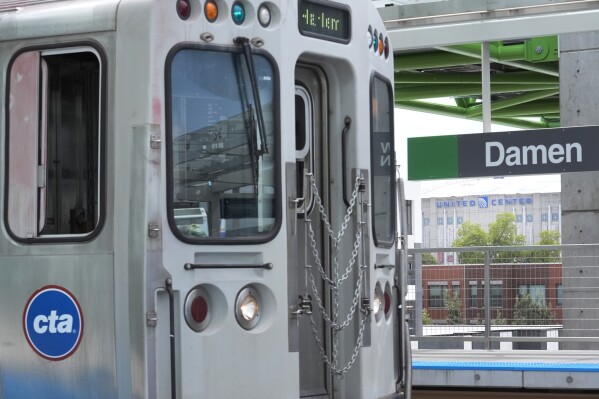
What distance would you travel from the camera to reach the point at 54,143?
668 centimetres

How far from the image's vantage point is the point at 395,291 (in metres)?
8.08

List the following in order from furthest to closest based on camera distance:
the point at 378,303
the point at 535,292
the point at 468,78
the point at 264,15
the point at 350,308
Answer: the point at 468,78, the point at 535,292, the point at 378,303, the point at 350,308, the point at 264,15

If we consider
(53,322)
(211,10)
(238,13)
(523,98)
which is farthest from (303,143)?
(523,98)

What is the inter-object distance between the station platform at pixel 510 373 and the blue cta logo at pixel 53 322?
18.5ft

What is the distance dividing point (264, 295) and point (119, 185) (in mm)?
Result: 1045

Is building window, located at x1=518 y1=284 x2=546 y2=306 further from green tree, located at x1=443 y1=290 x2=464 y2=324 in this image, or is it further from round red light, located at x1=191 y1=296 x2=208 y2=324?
round red light, located at x1=191 y1=296 x2=208 y2=324

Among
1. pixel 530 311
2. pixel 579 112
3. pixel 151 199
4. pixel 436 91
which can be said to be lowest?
pixel 530 311

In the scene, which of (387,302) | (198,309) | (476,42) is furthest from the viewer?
(476,42)

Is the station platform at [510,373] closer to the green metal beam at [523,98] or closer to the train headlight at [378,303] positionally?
the train headlight at [378,303]

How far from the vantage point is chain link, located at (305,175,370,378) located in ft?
23.8

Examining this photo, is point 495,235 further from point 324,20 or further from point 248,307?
point 248,307

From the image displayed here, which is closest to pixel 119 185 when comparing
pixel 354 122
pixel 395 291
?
pixel 354 122

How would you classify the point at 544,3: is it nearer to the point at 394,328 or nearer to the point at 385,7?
the point at 385,7

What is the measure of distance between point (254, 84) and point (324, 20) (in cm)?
82
